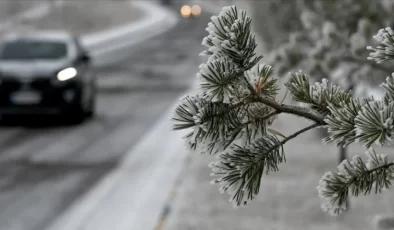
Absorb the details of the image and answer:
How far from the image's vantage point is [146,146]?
10852mm

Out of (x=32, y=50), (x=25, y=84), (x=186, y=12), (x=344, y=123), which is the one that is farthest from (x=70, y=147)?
(x=186, y=12)

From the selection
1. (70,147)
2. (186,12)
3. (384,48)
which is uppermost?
(186,12)

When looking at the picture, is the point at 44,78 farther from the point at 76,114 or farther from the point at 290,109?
the point at 290,109

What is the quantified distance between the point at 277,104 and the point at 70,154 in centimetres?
785

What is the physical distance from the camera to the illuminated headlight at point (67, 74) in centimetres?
1262

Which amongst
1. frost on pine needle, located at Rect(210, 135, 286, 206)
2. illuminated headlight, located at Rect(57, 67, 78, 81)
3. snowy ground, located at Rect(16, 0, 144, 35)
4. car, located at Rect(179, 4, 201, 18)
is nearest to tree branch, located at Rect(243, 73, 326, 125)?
frost on pine needle, located at Rect(210, 135, 286, 206)

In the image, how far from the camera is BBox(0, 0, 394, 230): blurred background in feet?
21.5

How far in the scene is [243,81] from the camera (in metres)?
2.44

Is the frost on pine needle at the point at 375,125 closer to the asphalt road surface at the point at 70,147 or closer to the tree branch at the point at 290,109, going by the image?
the tree branch at the point at 290,109

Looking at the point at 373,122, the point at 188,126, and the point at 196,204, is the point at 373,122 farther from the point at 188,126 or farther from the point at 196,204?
the point at 196,204

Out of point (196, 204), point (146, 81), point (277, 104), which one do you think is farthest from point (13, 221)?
point (146, 81)

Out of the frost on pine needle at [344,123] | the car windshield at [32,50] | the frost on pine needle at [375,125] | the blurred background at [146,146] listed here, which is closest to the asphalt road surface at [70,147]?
the blurred background at [146,146]

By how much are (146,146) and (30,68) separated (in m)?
2.85

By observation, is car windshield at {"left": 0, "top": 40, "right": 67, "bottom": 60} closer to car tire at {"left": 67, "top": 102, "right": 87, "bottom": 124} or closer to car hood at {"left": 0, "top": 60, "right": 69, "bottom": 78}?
car hood at {"left": 0, "top": 60, "right": 69, "bottom": 78}
